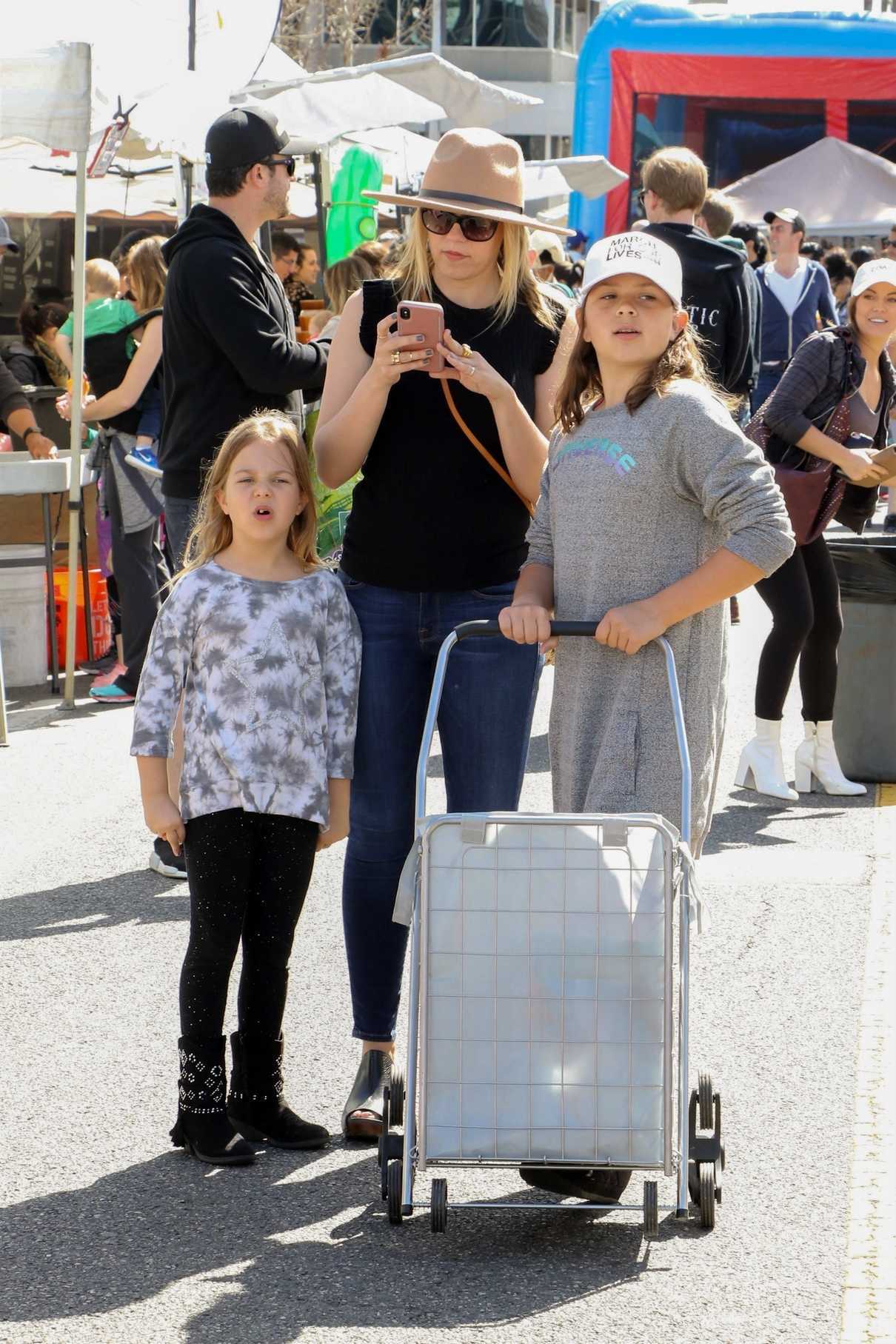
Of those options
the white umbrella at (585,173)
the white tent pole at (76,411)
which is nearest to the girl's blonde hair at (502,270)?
the white tent pole at (76,411)

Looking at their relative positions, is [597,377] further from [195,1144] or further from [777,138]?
[777,138]

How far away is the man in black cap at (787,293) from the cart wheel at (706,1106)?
10.0m

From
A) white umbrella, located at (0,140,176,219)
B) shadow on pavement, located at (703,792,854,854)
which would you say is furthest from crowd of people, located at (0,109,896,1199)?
white umbrella, located at (0,140,176,219)

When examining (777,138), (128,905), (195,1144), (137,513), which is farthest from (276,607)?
(777,138)

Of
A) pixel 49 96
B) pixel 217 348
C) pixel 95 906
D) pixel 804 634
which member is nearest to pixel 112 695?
pixel 49 96

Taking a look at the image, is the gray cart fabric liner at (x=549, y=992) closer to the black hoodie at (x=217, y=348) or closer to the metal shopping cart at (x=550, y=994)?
the metal shopping cart at (x=550, y=994)

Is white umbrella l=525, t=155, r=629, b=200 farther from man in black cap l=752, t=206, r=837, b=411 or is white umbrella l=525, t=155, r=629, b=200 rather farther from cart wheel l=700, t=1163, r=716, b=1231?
cart wheel l=700, t=1163, r=716, b=1231

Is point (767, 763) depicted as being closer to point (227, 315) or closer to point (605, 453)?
point (227, 315)

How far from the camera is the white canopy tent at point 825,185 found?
24.0m

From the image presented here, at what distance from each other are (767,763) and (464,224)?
13.5ft

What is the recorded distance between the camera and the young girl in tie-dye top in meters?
3.87

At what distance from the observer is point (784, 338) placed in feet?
43.9

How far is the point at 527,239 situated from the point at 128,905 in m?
2.89

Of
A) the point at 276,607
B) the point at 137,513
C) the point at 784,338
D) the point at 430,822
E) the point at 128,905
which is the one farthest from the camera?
the point at 784,338
